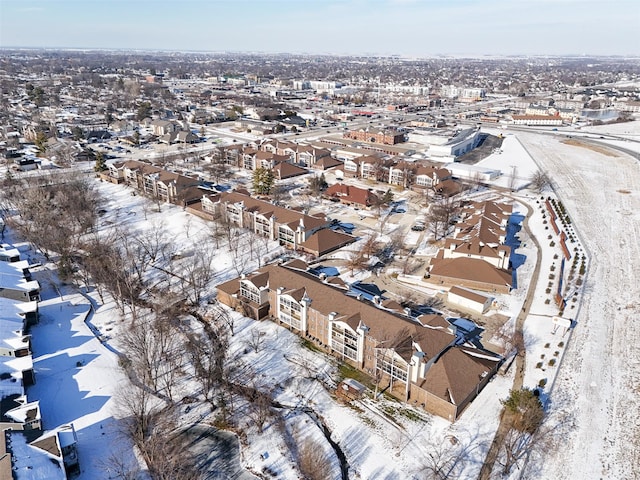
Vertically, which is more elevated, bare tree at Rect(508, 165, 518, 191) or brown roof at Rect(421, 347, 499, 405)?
bare tree at Rect(508, 165, 518, 191)

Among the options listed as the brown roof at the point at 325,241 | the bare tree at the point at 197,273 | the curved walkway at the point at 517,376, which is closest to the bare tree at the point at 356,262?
the brown roof at the point at 325,241

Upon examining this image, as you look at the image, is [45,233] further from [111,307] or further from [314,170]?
[314,170]

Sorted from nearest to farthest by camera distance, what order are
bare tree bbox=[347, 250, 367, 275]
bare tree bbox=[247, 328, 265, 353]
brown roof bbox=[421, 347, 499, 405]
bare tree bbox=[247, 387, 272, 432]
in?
1. bare tree bbox=[247, 387, 272, 432]
2. brown roof bbox=[421, 347, 499, 405]
3. bare tree bbox=[247, 328, 265, 353]
4. bare tree bbox=[347, 250, 367, 275]

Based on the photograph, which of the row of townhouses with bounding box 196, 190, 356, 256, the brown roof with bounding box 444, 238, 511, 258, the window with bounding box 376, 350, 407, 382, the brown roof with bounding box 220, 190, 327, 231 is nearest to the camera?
the window with bounding box 376, 350, 407, 382

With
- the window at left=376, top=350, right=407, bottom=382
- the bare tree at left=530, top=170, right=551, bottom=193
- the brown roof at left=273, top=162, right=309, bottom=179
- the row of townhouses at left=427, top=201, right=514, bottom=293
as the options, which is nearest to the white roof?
the window at left=376, top=350, right=407, bottom=382

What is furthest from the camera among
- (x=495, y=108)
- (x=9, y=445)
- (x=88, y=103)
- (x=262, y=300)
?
(x=495, y=108)

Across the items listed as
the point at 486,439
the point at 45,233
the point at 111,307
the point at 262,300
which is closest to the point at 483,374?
the point at 486,439

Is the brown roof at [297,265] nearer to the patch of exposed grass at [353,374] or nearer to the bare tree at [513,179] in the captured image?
the patch of exposed grass at [353,374]

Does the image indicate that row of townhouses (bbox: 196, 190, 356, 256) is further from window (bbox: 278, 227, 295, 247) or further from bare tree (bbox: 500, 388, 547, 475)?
bare tree (bbox: 500, 388, 547, 475)
